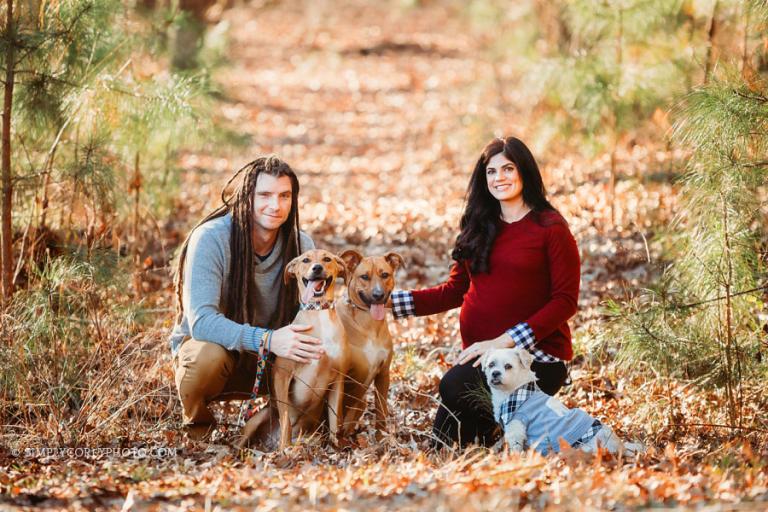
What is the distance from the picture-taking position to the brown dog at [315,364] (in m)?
4.63

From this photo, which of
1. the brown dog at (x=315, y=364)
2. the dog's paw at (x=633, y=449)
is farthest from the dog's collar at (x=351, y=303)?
the dog's paw at (x=633, y=449)

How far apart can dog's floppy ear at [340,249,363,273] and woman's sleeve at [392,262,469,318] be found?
35 cm

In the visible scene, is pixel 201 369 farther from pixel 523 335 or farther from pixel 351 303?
pixel 523 335

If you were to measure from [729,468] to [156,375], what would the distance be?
3359mm

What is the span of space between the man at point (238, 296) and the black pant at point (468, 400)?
0.79 meters

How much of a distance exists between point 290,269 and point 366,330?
1.84 ft

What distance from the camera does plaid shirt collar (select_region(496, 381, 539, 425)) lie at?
446cm

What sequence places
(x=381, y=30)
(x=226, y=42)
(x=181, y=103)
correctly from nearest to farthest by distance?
(x=181, y=103) < (x=226, y=42) < (x=381, y=30)

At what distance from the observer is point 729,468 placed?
3938mm

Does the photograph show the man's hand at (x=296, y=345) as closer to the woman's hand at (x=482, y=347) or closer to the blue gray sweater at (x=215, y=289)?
the blue gray sweater at (x=215, y=289)

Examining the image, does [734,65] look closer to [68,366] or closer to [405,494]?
[405,494]

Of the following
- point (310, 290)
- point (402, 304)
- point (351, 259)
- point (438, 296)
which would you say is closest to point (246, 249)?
point (310, 290)

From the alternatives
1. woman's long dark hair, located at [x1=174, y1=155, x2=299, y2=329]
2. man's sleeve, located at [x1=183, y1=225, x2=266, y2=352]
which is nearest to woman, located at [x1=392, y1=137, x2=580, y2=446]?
woman's long dark hair, located at [x1=174, y1=155, x2=299, y2=329]

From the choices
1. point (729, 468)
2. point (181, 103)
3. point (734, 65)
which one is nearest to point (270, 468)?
point (729, 468)
